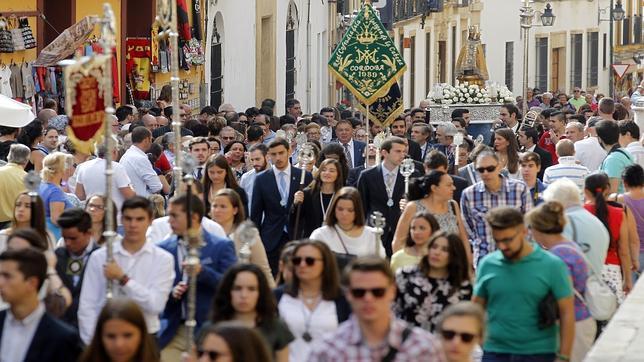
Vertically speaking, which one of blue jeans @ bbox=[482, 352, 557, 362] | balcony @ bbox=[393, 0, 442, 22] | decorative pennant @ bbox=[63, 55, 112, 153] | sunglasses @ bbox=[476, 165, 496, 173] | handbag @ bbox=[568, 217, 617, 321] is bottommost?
blue jeans @ bbox=[482, 352, 557, 362]

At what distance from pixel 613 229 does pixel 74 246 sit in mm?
4212

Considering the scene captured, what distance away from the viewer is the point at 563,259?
10.3 m

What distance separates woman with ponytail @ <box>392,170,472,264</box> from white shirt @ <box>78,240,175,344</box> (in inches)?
129

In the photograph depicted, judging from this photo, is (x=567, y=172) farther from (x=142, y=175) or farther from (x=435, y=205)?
(x=142, y=175)

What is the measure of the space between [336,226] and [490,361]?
2410 mm

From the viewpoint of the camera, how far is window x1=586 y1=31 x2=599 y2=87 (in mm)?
64500

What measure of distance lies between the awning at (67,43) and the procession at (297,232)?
0.02 m

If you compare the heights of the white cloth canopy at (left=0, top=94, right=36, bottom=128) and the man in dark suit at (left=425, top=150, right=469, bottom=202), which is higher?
the white cloth canopy at (left=0, top=94, right=36, bottom=128)

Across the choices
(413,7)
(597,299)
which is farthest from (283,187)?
(413,7)

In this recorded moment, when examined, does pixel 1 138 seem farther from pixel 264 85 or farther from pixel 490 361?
pixel 264 85

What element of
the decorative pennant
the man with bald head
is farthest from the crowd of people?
the man with bald head

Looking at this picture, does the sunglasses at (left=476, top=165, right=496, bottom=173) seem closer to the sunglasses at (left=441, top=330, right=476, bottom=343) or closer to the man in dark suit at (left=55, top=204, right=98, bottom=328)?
the man in dark suit at (left=55, top=204, right=98, bottom=328)

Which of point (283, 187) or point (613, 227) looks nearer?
point (613, 227)

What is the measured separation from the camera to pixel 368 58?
20.0 m
